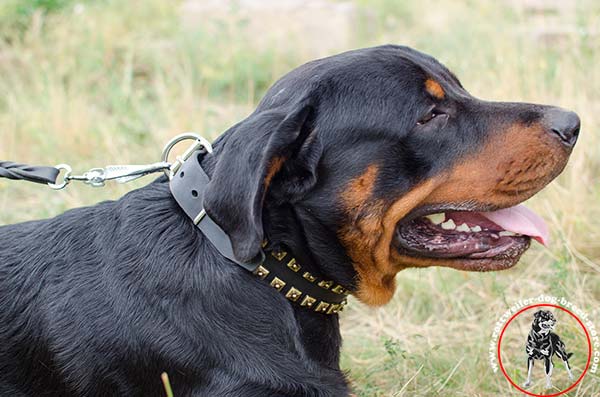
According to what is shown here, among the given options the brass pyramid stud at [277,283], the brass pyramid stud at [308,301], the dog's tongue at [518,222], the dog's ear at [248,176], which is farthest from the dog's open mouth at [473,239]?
the dog's ear at [248,176]

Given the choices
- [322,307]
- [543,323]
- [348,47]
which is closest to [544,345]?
[543,323]

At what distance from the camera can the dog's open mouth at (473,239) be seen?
10.1 feet

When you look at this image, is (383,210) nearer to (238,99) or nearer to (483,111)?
(483,111)

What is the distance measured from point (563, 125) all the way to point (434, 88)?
47 centimetres

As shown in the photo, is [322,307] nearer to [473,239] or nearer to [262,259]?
[262,259]

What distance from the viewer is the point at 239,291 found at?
2.87 metres

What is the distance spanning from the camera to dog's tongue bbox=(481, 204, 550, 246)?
3.16 m

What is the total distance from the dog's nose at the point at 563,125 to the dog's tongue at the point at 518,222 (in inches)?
13.8

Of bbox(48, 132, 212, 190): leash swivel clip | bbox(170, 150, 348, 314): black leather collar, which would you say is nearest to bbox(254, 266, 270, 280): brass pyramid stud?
bbox(170, 150, 348, 314): black leather collar

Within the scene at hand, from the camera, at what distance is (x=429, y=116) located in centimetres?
305

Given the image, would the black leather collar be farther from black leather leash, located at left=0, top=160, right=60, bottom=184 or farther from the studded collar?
black leather leash, located at left=0, top=160, right=60, bottom=184

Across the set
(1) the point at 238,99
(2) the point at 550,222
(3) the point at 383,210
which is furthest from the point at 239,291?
(1) the point at 238,99

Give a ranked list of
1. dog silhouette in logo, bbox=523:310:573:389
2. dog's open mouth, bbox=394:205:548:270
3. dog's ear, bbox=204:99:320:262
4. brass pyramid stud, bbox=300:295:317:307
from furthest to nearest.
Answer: dog silhouette in logo, bbox=523:310:573:389 → dog's open mouth, bbox=394:205:548:270 → brass pyramid stud, bbox=300:295:317:307 → dog's ear, bbox=204:99:320:262

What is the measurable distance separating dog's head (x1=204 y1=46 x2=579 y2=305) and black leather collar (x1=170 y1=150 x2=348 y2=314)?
78mm
